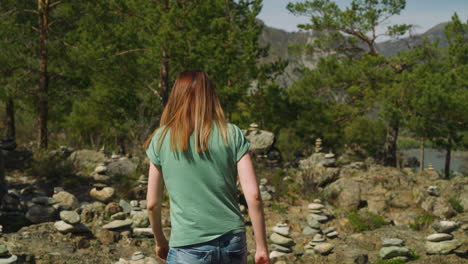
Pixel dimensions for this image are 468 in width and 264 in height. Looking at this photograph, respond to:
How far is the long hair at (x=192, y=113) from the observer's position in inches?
76.3

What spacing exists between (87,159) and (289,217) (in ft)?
17.2

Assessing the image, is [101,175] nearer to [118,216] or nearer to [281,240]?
[118,216]

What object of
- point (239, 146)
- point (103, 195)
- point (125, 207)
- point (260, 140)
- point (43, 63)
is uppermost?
point (43, 63)

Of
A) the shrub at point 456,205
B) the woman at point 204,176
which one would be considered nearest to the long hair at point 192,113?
the woman at point 204,176

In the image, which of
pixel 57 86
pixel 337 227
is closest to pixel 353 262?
pixel 337 227

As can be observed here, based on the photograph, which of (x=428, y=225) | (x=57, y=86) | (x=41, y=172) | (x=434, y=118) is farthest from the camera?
(x=434, y=118)

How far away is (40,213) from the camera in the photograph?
599 centimetres

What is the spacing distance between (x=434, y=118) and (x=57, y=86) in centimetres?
1191

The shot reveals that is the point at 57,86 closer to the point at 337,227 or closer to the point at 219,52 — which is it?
the point at 219,52

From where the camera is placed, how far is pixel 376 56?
16688 mm

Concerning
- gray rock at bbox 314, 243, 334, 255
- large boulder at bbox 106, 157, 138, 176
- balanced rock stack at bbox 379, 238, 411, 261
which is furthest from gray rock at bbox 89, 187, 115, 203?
balanced rock stack at bbox 379, 238, 411, 261

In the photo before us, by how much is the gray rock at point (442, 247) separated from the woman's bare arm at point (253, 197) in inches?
173

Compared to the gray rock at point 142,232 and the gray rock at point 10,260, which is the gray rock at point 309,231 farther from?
the gray rock at point 10,260

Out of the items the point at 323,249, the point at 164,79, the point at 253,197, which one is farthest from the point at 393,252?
the point at 164,79
